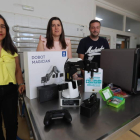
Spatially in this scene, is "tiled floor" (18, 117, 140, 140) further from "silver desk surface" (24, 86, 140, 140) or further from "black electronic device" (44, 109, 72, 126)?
"black electronic device" (44, 109, 72, 126)

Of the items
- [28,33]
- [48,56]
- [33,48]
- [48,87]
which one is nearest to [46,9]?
[28,33]

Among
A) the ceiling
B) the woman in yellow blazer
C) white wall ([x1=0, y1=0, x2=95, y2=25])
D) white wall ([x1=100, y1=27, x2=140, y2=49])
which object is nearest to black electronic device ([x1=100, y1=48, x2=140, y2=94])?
the woman in yellow blazer

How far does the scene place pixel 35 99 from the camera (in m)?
0.85

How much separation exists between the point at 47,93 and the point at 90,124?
38 centimetres

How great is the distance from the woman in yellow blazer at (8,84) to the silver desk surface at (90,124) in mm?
354

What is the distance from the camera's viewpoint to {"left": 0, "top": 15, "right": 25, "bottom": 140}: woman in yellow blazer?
0.97 meters

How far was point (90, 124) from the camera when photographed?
0.57 m

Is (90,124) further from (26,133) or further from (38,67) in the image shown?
(26,133)

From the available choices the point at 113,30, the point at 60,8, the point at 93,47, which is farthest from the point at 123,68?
the point at 113,30

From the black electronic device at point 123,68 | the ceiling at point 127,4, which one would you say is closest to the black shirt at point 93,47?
the black electronic device at point 123,68

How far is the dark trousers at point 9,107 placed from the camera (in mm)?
986

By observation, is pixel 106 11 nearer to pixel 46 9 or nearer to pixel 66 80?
pixel 46 9

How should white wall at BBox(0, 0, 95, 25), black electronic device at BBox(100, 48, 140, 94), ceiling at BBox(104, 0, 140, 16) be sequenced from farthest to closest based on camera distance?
ceiling at BBox(104, 0, 140, 16) → white wall at BBox(0, 0, 95, 25) → black electronic device at BBox(100, 48, 140, 94)

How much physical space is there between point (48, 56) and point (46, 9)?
1909 mm
